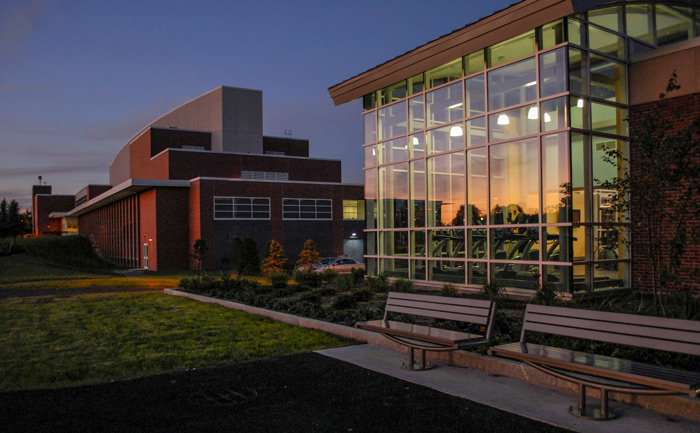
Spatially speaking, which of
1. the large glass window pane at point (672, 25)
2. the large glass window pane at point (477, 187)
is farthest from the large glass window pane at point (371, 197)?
the large glass window pane at point (672, 25)

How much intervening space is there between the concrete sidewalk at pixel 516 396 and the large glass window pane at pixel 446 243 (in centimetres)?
720

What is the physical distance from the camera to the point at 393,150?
17266 mm

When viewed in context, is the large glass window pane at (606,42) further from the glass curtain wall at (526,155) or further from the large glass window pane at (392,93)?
the large glass window pane at (392,93)

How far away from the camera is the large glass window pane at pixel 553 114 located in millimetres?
12367

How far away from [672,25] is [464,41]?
5.43 metres

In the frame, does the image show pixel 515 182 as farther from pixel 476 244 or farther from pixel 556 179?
pixel 476 244

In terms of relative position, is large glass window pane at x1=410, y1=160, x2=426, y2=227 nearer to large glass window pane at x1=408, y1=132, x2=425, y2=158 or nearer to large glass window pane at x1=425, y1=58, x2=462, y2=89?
large glass window pane at x1=408, y1=132, x2=425, y2=158

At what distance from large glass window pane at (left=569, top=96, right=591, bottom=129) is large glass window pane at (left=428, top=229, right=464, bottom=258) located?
158 inches

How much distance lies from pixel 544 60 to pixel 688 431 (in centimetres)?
968

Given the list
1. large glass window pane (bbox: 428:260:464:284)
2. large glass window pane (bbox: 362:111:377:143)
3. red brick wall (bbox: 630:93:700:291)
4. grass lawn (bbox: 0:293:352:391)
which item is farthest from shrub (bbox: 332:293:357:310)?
large glass window pane (bbox: 362:111:377:143)

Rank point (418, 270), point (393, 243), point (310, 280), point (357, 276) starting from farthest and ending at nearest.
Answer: point (310, 280) < point (357, 276) < point (393, 243) < point (418, 270)

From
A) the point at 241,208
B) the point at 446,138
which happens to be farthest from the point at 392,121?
the point at 241,208

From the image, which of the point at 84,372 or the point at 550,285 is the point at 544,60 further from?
the point at 84,372

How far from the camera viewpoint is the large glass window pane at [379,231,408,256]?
16.7 meters
